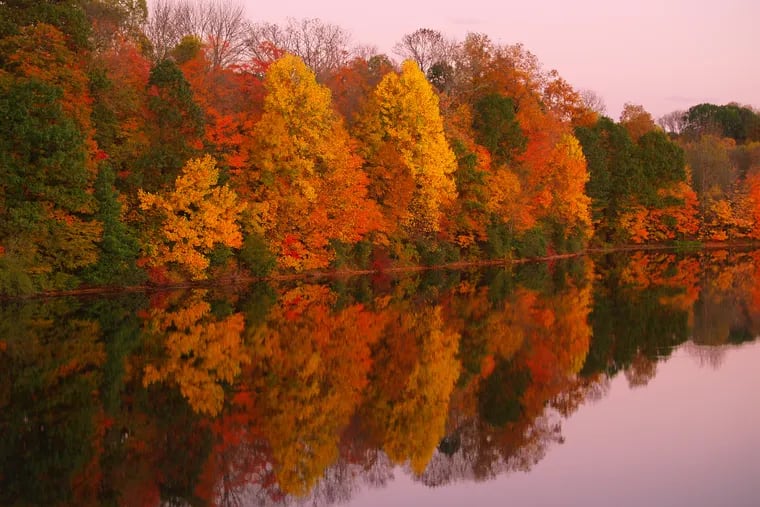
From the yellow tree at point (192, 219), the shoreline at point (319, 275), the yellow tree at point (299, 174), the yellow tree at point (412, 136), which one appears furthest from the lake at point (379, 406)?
the yellow tree at point (412, 136)

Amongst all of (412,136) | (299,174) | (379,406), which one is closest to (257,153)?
(299,174)

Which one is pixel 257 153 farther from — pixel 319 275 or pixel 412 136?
pixel 412 136

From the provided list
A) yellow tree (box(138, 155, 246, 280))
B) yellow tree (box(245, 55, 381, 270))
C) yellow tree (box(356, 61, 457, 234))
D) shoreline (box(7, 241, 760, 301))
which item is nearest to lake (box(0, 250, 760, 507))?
shoreline (box(7, 241, 760, 301))

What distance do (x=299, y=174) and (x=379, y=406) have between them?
2873cm

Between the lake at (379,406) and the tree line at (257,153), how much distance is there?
20.6ft

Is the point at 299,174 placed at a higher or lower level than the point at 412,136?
lower

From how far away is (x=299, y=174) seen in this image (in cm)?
4266

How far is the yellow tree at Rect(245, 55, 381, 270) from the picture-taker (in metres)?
42.3

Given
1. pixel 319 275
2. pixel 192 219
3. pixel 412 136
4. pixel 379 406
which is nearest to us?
pixel 379 406

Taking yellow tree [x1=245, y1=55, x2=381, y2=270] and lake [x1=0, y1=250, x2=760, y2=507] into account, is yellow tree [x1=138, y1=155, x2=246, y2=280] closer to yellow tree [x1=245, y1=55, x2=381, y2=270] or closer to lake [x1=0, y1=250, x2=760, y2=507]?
yellow tree [x1=245, y1=55, x2=381, y2=270]

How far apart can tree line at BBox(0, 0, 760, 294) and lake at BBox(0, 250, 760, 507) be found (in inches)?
247

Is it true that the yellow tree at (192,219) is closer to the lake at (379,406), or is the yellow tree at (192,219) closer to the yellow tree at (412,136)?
the lake at (379,406)

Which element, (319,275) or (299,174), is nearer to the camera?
(299,174)

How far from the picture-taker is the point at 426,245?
51.4 metres
